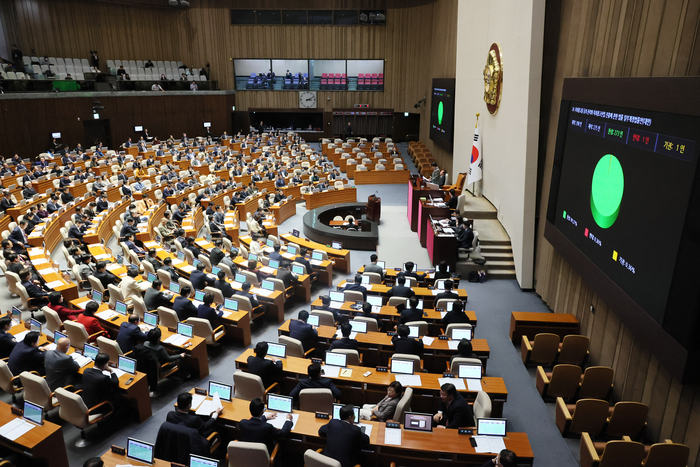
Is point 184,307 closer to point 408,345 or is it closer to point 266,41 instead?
point 408,345

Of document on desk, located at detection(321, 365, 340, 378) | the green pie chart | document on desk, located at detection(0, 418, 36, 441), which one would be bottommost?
document on desk, located at detection(321, 365, 340, 378)

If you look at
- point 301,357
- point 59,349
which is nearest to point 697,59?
point 301,357

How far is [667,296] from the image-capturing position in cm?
530

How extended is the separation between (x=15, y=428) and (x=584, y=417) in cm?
666

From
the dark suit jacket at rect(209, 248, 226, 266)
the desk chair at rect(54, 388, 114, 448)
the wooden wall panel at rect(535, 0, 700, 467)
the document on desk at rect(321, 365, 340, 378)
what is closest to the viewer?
the wooden wall panel at rect(535, 0, 700, 467)

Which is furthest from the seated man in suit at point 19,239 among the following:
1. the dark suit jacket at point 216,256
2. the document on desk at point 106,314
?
the document on desk at point 106,314

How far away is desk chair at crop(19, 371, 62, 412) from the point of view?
5.80m

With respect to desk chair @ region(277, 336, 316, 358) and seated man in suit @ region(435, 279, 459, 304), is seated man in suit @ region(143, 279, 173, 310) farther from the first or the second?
seated man in suit @ region(435, 279, 459, 304)

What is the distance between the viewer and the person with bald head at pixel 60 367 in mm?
6117

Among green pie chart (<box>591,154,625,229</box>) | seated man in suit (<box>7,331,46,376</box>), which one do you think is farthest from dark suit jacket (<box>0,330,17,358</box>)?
green pie chart (<box>591,154,625,229</box>)

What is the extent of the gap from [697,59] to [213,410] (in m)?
6.78

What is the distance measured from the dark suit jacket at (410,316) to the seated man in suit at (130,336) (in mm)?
3986

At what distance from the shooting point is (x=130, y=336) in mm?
6965

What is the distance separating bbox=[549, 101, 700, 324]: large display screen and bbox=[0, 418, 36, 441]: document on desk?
7182mm
